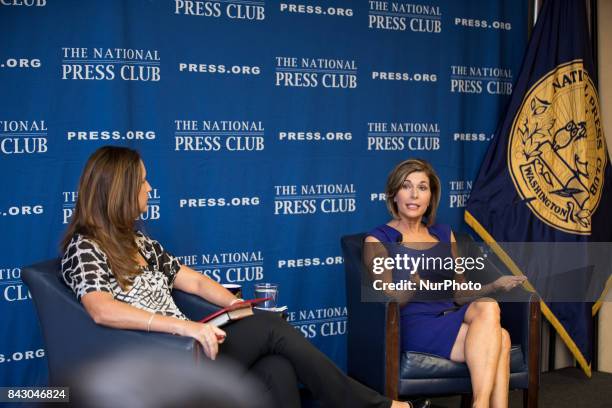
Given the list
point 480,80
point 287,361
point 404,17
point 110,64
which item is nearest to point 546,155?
point 480,80

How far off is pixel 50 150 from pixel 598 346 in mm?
3354

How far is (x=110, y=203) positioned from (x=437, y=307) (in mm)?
1554

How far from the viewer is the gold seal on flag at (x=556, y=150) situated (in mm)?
4410

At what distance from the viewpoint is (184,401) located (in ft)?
8.41

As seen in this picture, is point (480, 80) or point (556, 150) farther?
point (480, 80)

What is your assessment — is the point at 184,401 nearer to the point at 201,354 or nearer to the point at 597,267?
the point at 201,354

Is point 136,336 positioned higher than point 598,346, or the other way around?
point 136,336

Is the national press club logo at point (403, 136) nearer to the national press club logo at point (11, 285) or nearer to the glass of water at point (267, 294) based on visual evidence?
the glass of water at point (267, 294)

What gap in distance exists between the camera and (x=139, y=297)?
277 centimetres

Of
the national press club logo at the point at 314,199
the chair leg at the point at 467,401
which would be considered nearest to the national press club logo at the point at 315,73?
the national press club logo at the point at 314,199

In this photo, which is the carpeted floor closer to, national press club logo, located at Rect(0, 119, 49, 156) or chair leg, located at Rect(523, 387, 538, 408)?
chair leg, located at Rect(523, 387, 538, 408)

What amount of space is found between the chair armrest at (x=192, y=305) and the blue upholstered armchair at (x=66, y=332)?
438 mm

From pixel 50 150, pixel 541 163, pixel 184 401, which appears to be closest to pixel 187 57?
pixel 50 150

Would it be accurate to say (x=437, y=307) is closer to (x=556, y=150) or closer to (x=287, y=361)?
(x=287, y=361)
